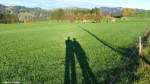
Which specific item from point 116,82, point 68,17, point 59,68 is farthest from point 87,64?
point 68,17

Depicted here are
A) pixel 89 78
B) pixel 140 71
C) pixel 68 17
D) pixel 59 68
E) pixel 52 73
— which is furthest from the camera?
pixel 68 17

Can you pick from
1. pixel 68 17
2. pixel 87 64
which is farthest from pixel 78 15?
pixel 87 64

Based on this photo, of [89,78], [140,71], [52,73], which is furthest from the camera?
[52,73]

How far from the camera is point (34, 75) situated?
12727mm

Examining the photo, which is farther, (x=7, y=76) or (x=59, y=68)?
(x=59, y=68)

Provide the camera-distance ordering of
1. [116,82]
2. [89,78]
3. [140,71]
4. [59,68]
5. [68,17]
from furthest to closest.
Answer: [68,17] → [59,68] → [140,71] → [89,78] → [116,82]

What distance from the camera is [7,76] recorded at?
1259cm

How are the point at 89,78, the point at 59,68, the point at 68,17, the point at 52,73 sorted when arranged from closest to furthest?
the point at 89,78, the point at 52,73, the point at 59,68, the point at 68,17

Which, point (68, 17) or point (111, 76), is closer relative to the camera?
point (111, 76)

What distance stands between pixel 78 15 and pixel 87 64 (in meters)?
167

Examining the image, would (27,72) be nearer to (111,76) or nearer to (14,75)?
(14,75)

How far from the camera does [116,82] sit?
33.3 feet

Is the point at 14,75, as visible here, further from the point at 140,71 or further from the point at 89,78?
the point at 140,71

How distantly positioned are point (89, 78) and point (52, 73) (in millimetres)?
2406
